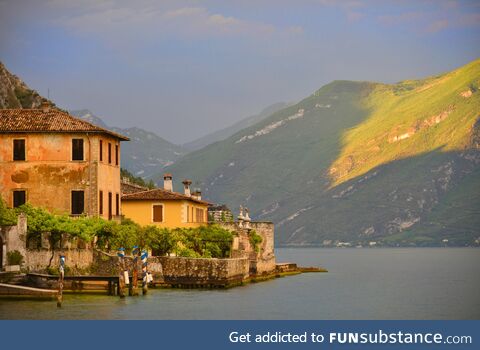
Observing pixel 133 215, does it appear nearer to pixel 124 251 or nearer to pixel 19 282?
pixel 124 251

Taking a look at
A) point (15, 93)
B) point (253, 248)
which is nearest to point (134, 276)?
point (253, 248)

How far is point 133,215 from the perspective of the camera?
90.1 meters

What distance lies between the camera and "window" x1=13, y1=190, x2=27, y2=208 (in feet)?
270

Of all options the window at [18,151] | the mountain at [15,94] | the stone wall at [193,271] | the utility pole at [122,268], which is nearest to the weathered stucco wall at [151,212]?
the stone wall at [193,271]

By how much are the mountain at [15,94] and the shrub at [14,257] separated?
176 feet

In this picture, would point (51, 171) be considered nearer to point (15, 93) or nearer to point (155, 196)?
point (155, 196)

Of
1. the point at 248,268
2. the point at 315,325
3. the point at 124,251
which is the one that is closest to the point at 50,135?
the point at 124,251

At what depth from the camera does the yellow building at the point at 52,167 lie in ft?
270

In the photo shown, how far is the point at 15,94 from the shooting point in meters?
139

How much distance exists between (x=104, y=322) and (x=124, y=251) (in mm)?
23147

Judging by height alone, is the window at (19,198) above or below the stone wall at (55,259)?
above

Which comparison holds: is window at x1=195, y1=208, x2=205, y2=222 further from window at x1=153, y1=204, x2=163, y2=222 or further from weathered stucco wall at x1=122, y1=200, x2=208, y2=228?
window at x1=153, y1=204, x2=163, y2=222

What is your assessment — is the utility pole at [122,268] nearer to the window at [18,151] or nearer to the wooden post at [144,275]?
the wooden post at [144,275]

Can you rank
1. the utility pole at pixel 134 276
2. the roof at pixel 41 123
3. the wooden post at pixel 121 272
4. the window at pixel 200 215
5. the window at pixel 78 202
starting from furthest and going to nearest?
the window at pixel 200 215 < the roof at pixel 41 123 < the window at pixel 78 202 < the utility pole at pixel 134 276 < the wooden post at pixel 121 272
